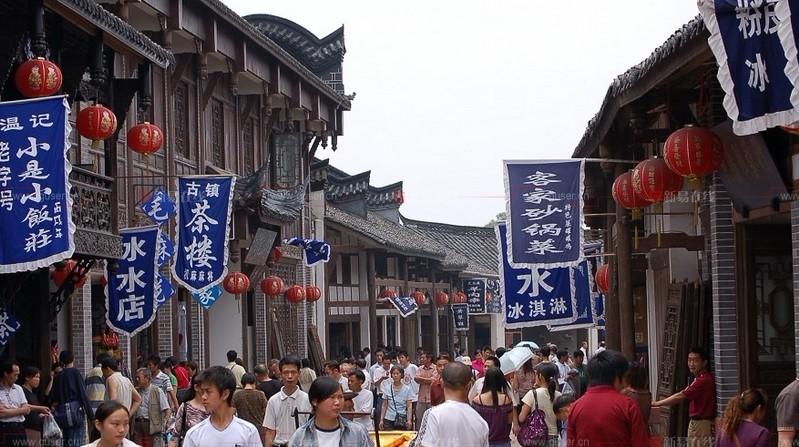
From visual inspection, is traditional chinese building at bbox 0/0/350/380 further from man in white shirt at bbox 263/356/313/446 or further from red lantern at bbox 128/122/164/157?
man in white shirt at bbox 263/356/313/446

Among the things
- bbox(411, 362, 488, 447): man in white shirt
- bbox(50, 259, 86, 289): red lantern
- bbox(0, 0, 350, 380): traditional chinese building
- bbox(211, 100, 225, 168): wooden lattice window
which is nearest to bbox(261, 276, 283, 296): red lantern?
bbox(0, 0, 350, 380): traditional chinese building

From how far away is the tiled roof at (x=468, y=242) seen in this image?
61.9 meters

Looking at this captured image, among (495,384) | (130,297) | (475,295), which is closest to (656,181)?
(495,384)

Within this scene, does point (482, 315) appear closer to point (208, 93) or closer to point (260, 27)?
point (260, 27)

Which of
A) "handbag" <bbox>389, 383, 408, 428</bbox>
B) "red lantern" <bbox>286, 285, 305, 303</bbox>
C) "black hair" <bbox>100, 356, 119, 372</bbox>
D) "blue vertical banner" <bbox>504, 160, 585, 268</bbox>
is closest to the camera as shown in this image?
"black hair" <bbox>100, 356, 119, 372</bbox>

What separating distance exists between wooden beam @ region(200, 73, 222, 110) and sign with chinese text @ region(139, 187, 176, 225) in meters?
6.01

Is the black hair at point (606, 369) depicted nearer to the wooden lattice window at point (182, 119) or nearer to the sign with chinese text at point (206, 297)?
the sign with chinese text at point (206, 297)

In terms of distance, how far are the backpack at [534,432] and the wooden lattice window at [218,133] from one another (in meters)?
17.4

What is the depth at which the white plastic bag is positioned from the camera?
49.9ft

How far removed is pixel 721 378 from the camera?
1434 cm

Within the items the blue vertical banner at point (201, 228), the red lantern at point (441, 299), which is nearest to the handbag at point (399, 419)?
Result: the blue vertical banner at point (201, 228)

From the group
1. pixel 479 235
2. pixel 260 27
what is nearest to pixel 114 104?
→ pixel 260 27

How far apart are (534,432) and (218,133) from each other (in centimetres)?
1799

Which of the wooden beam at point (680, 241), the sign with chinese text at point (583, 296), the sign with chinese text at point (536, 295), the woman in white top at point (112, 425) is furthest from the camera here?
the sign with chinese text at point (583, 296)
